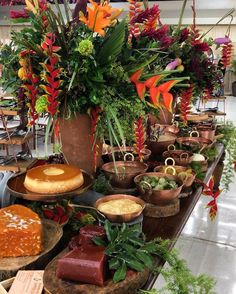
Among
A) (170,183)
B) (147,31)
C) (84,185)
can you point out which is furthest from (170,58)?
(84,185)

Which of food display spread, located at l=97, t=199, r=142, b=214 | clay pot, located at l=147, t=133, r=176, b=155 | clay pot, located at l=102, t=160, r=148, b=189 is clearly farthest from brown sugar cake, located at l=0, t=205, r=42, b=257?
clay pot, located at l=147, t=133, r=176, b=155

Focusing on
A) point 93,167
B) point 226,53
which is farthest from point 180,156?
point 226,53

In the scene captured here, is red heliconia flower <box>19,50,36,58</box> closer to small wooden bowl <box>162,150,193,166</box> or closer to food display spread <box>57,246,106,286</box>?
→ food display spread <box>57,246,106,286</box>

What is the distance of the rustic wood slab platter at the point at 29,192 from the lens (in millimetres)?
1156

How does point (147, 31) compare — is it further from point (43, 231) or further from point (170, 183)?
point (43, 231)

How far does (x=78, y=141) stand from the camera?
1523 millimetres

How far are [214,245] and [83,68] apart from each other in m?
1.93

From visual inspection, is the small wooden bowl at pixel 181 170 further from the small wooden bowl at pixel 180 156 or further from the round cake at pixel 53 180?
the round cake at pixel 53 180

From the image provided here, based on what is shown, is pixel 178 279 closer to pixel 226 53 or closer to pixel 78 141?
pixel 78 141

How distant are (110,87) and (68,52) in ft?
0.66

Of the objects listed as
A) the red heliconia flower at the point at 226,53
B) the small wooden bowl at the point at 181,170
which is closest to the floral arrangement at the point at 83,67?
the small wooden bowl at the point at 181,170

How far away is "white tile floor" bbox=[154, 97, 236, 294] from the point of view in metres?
2.25

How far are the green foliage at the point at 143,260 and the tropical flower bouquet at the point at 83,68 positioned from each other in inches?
15.2

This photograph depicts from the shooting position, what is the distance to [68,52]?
131 centimetres
